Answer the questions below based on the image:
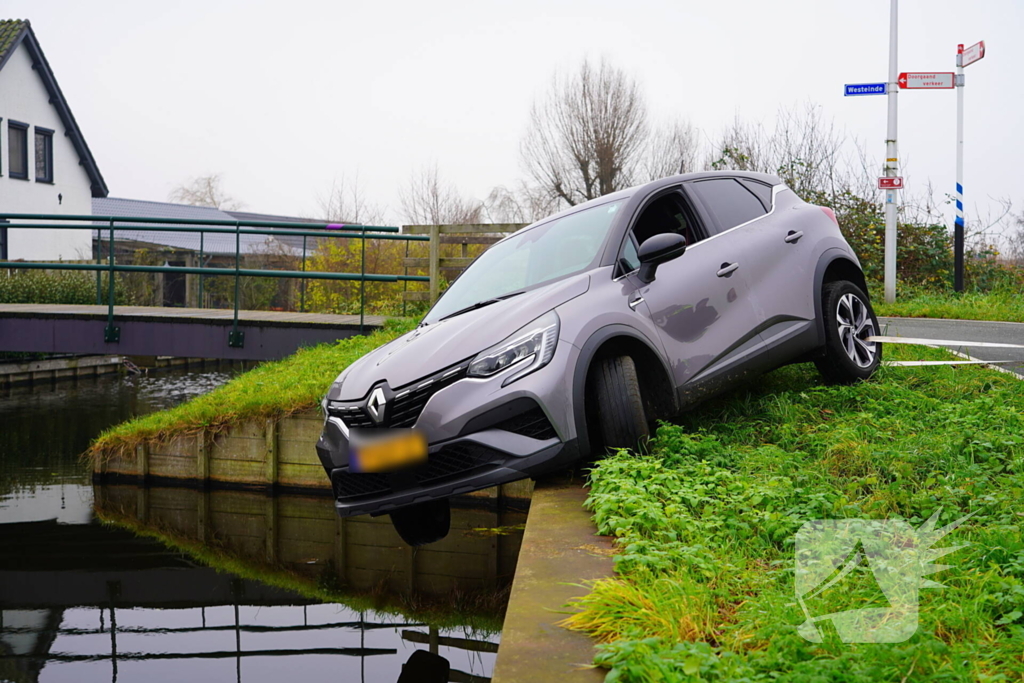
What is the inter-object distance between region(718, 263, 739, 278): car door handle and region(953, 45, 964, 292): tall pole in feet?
42.8

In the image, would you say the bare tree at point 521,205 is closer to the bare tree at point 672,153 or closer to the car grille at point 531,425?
the bare tree at point 672,153

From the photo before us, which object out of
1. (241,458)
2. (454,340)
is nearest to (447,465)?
(454,340)

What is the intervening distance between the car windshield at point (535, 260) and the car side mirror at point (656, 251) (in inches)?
12.0

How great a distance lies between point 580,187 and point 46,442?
76.0 ft

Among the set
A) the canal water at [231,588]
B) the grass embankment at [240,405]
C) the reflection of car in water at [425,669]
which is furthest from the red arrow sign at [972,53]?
the reflection of car in water at [425,669]

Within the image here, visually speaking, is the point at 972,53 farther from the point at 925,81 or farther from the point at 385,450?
the point at 385,450

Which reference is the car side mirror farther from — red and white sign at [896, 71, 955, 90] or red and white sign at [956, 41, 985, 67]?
red and white sign at [956, 41, 985, 67]

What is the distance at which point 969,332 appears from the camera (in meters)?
10.8

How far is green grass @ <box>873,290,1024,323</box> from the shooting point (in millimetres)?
12914

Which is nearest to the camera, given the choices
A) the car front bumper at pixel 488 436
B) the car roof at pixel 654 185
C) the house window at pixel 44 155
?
the car front bumper at pixel 488 436

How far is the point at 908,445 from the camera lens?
177 inches

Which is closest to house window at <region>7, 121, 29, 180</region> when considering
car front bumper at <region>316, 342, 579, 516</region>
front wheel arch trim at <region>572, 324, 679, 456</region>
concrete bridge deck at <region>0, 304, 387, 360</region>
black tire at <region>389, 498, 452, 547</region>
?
concrete bridge deck at <region>0, 304, 387, 360</region>

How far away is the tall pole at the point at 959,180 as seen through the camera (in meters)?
16.1

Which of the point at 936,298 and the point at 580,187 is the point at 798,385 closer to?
the point at 936,298
